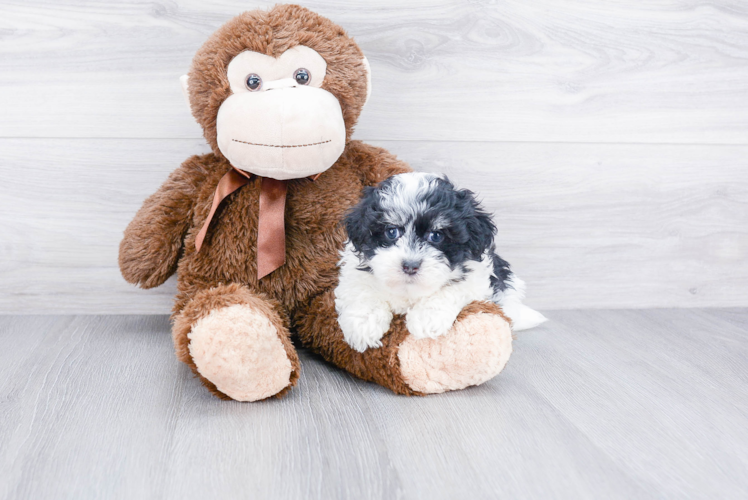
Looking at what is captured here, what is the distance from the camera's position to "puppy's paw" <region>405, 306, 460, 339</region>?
38.4 inches

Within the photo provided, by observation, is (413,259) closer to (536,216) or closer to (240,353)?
(240,353)

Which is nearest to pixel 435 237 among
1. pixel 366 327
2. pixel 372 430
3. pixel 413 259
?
pixel 413 259

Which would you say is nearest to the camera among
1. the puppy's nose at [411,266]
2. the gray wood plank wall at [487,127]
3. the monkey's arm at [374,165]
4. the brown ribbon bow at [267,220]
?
the puppy's nose at [411,266]

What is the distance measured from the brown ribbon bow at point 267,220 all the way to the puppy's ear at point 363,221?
7.8 inches

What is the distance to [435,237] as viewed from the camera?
0.95 metres

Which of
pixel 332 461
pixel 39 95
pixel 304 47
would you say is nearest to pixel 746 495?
pixel 332 461

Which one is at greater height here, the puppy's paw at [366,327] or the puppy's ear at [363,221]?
the puppy's ear at [363,221]

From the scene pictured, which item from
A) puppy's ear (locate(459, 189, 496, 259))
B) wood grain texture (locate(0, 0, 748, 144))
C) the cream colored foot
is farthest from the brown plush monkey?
wood grain texture (locate(0, 0, 748, 144))

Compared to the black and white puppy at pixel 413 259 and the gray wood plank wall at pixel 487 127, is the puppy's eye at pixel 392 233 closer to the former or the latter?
the black and white puppy at pixel 413 259

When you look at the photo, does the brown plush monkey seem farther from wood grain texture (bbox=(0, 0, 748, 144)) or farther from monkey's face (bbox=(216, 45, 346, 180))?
wood grain texture (bbox=(0, 0, 748, 144))

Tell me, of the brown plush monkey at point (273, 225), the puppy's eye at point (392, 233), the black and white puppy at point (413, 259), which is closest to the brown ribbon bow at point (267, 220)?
the brown plush monkey at point (273, 225)

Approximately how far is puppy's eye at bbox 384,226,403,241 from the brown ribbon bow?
277 millimetres

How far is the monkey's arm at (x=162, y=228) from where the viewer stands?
1195 mm

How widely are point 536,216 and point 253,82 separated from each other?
0.80 m
